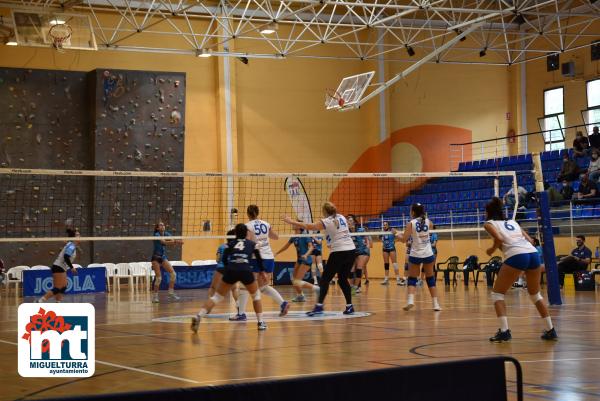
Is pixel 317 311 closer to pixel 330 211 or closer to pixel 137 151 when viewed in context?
pixel 330 211

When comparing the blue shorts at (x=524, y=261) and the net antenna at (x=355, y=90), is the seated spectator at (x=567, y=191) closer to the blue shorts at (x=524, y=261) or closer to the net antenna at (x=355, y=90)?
the net antenna at (x=355, y=90)

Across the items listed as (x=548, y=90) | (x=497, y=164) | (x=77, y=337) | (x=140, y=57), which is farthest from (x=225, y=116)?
(x=77, y=337)

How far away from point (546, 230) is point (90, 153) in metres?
15.3

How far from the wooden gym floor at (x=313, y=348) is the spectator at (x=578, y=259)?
5.80m

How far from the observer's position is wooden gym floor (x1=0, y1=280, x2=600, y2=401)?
→ 7605 mm

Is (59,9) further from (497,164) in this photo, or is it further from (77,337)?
(77,337)

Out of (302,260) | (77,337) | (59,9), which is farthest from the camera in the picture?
(59,9)

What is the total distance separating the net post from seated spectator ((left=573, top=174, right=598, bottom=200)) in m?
8.89

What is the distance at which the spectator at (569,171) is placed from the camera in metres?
26.2

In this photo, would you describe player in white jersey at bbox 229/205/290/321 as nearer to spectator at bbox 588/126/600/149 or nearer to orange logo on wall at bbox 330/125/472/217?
spectator at bbox 588/126/600/149

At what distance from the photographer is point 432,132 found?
33031mm

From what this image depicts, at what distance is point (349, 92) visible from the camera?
29500 millimetres

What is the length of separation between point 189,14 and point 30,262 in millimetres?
9174

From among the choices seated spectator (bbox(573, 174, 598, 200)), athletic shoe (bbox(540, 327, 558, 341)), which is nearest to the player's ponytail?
→ athletic shoe (bbox(540, 327, 558, 341))
